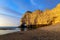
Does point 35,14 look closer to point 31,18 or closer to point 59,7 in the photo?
point 31,18

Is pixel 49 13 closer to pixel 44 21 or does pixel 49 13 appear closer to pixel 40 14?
pixel 44 21

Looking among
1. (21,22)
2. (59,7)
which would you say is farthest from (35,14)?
(59,7)

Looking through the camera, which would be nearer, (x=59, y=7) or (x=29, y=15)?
(x=59, y=7)

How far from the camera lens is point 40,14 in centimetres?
9175

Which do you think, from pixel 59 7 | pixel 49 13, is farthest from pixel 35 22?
pixel 59 7

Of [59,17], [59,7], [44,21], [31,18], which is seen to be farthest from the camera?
→ [31,18]

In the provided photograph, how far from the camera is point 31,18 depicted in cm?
10044

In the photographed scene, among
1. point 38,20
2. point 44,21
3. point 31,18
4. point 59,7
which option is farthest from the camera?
point 31,18

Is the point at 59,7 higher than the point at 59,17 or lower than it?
higher

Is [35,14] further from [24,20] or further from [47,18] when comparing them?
[47,18]

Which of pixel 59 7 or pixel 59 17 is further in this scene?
pixel 59 7

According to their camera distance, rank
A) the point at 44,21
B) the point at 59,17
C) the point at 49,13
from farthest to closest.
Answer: the point at 44,21, the point at 49,13, the point at 59,17

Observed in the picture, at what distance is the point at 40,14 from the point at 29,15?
1189cm

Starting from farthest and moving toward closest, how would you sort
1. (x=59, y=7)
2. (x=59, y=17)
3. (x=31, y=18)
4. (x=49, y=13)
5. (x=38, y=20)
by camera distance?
(x=31, y=18)
(x=38, y=20)
(x=49, y=13)
(x=59, y=7)
(x=59, y=17)
